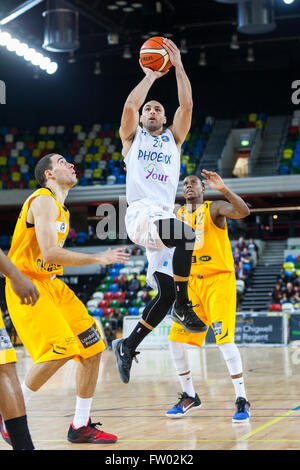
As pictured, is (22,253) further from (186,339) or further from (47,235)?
(186,339)

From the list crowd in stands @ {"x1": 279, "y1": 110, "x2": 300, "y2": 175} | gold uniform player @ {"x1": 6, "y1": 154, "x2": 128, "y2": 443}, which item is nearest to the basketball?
gold uniform player @ {"x1": 6, "y1": 154, "x2": 128, "y2": 443}

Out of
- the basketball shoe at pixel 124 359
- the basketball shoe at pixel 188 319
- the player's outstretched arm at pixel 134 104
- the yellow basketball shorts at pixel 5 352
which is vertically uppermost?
the player's outstretched arm at pixel 134 104

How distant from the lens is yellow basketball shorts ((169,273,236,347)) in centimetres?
696

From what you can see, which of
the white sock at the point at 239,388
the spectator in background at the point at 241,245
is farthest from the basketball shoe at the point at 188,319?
the spectator in background at the point at 241,245

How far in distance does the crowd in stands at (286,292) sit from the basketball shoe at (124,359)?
13.7 metres

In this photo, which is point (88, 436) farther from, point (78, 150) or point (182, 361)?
point (78, 150)

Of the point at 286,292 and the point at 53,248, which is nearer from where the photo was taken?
the point at 53,248

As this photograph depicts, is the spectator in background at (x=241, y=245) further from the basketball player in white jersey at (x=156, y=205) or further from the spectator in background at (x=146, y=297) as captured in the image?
the basketball player in white jersey at (x=156, y=205)

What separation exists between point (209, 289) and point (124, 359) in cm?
146

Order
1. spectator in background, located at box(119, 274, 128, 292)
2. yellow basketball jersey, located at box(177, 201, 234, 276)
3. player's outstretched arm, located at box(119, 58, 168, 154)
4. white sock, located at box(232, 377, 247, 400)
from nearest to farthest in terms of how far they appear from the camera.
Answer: player's outstretched arm, located at box(119, 58, 168, 154) < white sock, located at box(232, 377, 247, 400) < yellow basketball jersey, located at box(177, 201, 234, 276) < spectator in background, located at box(119, 274, 128, 292)

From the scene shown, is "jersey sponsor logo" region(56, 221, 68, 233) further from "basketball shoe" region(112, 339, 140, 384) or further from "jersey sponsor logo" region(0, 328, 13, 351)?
"jersey sponsor logo" region(0, 328, 13, 351)

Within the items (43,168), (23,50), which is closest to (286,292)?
(23,50)

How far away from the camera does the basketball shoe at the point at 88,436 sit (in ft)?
18.9

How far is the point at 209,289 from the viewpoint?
718cm
